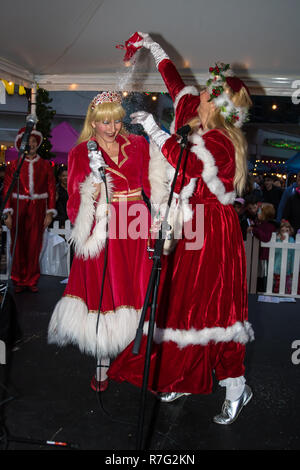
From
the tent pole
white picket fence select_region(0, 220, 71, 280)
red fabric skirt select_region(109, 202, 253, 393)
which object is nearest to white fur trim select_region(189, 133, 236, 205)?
red fabric skirt select_region(109, 202, 253, 393)

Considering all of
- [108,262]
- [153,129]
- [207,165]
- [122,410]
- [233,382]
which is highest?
[153,129]

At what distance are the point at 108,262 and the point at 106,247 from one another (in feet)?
0.38

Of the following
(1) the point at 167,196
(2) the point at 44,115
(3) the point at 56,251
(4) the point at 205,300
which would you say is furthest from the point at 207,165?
(3) the point at 56,251

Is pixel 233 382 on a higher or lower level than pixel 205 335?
lower

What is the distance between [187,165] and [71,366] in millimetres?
1870

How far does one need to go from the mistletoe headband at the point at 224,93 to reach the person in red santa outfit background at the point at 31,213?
328 cm

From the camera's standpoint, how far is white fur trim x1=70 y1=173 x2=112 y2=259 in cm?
248

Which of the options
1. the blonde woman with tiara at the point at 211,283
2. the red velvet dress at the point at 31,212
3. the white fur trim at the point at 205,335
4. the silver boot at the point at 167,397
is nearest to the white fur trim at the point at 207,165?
the blonde woman with tiara at the point at 211,283

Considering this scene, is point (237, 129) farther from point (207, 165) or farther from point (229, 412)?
point (229, 412)

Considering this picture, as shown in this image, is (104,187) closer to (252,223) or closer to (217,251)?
(217,251)

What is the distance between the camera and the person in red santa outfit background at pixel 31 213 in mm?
5043

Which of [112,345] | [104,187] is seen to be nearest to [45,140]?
[104,187]

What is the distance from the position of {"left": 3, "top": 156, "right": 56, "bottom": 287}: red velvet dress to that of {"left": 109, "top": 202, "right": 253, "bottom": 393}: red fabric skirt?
127 inches

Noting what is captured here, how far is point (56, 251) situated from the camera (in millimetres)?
5980
